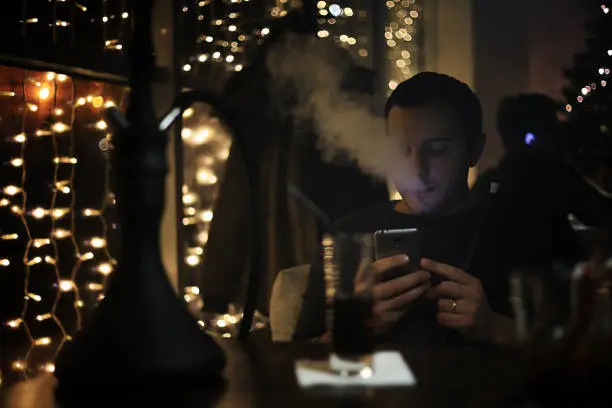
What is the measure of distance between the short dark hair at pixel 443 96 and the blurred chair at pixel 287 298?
0.45 metres

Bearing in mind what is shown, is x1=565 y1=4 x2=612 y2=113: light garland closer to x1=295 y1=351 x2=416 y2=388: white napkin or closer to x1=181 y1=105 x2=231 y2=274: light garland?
x1=295 y1=351 x2=416 y2=388: white napkin

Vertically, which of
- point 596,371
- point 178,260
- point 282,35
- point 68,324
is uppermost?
point 282,35

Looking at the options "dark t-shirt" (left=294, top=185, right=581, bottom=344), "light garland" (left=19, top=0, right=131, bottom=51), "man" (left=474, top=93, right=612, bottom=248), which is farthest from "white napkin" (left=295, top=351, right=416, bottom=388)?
"light garland" (left=19, top=0, right=131, bottom=51)

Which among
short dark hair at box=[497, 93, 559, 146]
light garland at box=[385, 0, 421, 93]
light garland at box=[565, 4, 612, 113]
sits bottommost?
short dark hair at box=[497, 93, 559, 146]

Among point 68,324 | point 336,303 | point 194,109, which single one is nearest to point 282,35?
point 194,109

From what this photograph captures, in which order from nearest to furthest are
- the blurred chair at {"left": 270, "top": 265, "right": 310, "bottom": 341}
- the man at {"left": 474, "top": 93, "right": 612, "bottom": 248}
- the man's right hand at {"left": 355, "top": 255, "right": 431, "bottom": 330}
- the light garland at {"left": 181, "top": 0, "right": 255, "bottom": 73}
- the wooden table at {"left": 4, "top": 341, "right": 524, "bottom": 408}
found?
the wooden table at {"left": 4, "top": 341, "right": 524, "bottom": 408} < the man's right hand at {"left": 355, "top": 255, "right": 431, "bottom": 330} < the man at {"left": 474, "top": 93, "right": 612, "bottom": 248} < the blurred chair at {"left": 270, "top": 265, "right": 310, "bottom": 341} < the light garland at {"left": 181, "top": 0, "right": 255, "bottom": 73}

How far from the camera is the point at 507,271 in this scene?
4.20 ft

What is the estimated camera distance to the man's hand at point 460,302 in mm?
1180

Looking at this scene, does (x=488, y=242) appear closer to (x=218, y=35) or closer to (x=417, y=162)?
(x=417, y=162)

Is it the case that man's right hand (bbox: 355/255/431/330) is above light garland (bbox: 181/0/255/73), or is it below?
below

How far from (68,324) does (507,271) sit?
1166mm

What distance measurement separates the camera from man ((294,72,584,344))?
119 cm

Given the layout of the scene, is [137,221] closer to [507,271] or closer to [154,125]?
[154,125]

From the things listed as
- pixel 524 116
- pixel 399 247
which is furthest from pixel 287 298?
pixel 524 116
